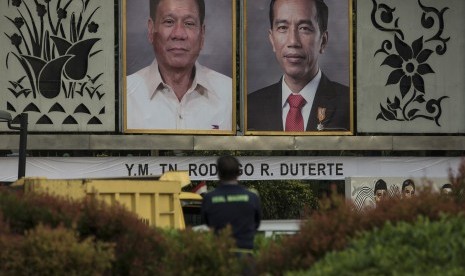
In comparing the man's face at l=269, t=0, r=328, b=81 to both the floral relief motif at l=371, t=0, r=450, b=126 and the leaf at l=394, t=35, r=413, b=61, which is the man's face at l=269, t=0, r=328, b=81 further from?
the leaf at l=394, t=35, r=413, b=61

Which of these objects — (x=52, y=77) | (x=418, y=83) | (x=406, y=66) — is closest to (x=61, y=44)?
(x=52, y=77)

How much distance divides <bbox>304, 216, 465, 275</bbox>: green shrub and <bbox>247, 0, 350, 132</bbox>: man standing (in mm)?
17363

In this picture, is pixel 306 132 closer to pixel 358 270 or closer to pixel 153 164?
pixel 153 164

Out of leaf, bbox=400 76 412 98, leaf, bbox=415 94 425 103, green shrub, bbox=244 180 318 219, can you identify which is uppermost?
leaf, bbox=400 76 412 98

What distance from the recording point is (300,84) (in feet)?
87.9

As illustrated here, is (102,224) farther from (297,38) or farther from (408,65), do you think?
(408,65)

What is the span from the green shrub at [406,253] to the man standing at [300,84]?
1736cm

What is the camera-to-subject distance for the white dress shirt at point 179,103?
25.7m

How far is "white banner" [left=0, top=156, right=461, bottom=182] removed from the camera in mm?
25594

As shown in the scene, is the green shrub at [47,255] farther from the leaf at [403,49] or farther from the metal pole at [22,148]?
the leaf at [403,49]

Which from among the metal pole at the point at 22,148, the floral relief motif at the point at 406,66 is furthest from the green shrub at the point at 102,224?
the floral relief motif at the point at 406,66

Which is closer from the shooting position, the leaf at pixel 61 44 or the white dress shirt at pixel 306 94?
the leaf at pixel 61 44

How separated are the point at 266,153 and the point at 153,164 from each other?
18.5ft

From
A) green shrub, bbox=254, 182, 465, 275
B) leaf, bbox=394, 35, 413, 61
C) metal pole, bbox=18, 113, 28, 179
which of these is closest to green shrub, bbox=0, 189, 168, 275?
green shrub, bbox=254, 182, 465, 275
